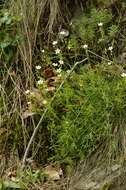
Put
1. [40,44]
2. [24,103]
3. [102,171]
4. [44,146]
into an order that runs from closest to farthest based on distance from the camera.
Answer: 1. [102,171]
2. [44,146]
3. [24,103]
4. [40,44]

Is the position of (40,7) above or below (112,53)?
above

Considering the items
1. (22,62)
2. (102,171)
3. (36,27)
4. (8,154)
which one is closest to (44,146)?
(8,154)

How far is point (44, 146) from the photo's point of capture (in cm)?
296

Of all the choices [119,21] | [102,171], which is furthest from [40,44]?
[102,171]

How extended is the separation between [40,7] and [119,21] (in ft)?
1.84

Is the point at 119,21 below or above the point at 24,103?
above

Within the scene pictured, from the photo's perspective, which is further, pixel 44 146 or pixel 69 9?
pixel 69 9

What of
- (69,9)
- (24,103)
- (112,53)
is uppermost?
(69,9)

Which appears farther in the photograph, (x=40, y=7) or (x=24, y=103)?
(x=40, y=7)

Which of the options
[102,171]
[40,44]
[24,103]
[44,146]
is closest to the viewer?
[102,171]

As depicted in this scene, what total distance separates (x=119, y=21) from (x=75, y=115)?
2.76 ft

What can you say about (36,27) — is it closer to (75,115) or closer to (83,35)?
(83,35)

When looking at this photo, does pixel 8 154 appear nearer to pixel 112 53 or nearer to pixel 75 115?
pixel 75 115

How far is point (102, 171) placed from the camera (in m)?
2.68
